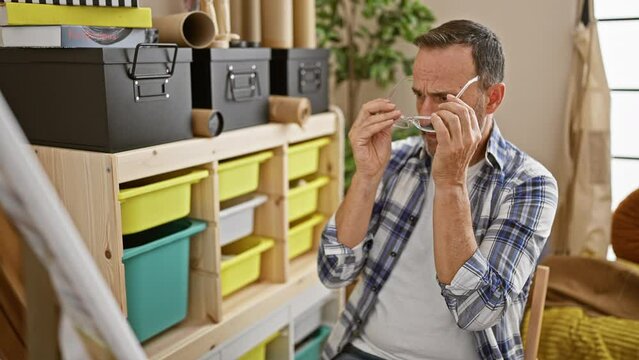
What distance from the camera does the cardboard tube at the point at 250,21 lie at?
1918 millimetres

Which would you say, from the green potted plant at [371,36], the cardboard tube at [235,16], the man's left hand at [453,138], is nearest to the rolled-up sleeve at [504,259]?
the man's left hand at [453,138]

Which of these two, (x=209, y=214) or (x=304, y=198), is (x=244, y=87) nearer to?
(x=209, y=214)

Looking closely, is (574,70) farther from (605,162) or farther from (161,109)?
(161,109)

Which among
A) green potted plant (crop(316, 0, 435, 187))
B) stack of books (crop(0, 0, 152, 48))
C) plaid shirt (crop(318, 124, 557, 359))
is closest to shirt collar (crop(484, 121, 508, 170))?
plaid shirt (crop(318, 124, 557, 359))

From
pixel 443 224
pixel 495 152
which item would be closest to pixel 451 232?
pixel 443 224

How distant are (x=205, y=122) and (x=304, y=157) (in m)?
0.55

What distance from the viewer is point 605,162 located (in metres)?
2.43

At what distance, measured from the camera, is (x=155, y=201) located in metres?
1.46

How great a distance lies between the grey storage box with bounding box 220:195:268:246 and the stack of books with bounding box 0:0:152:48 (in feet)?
1.77

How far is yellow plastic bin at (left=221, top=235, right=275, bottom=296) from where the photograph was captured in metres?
1.76

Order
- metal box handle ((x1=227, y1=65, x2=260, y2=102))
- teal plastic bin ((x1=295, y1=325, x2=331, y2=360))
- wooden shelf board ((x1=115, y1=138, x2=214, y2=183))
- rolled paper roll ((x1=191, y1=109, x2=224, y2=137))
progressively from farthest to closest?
teal plastic bin ((x1=295, y1=325, x2=331, y2=360)) → metal box handle ((x1=227, y1=65, x2=260, y2=102)) → rolled paper roll ((x1=191, y1=109, x2=224, y2=137)) → wooden shelf board ((x1=115, y1=138, x2=214, y2=183))

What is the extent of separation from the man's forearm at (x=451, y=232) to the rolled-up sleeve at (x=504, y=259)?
0.05 feet

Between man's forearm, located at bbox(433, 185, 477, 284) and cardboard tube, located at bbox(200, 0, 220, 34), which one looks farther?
cardboard tube, located at bbox(200, 0, 220, 34)

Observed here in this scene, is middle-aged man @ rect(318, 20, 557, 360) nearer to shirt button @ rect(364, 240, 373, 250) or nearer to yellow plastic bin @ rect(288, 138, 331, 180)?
shirt button @ rect(364, 240, 373, 250)
